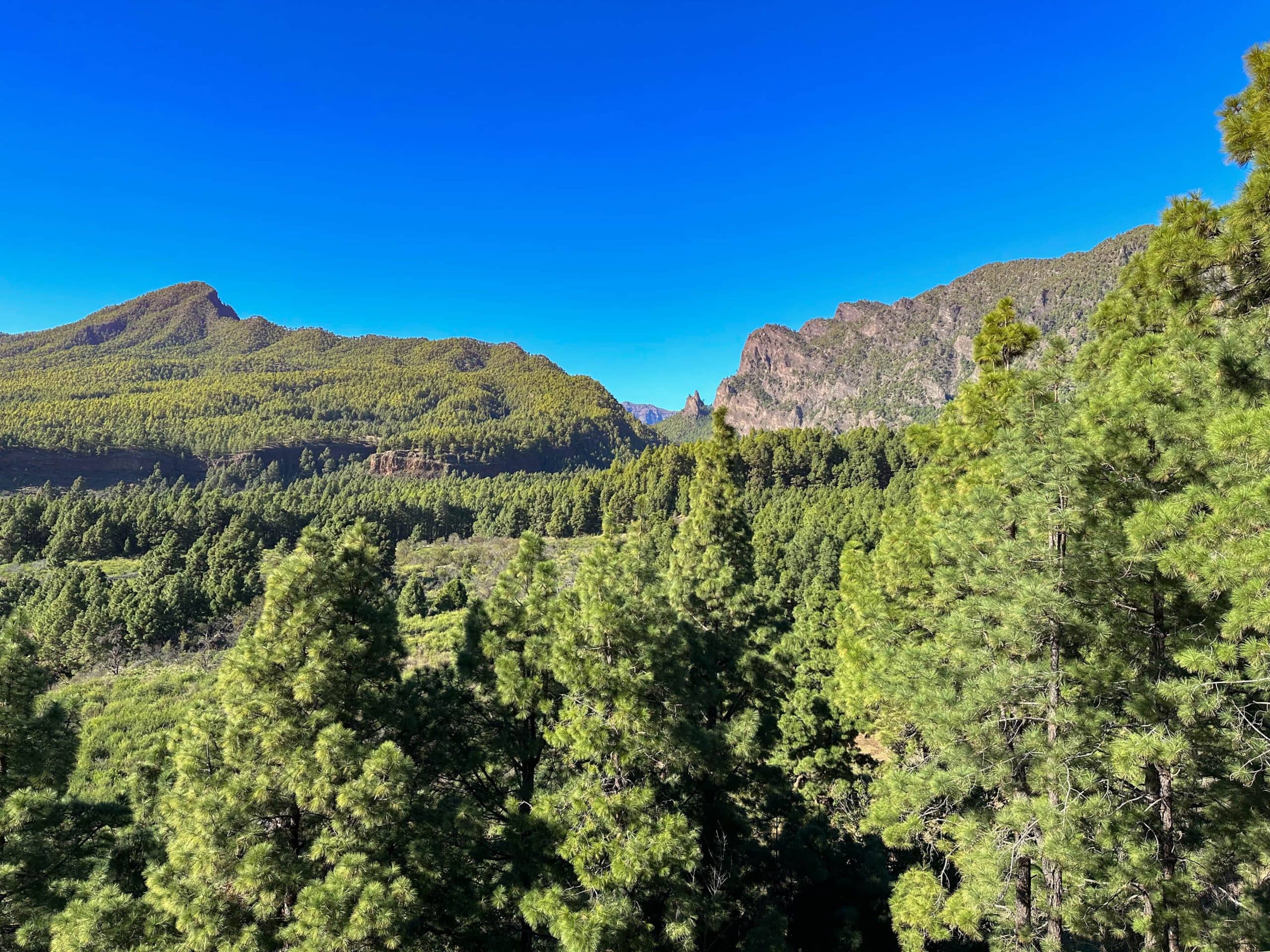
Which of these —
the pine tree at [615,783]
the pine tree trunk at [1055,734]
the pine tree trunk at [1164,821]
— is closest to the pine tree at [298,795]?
the pine tree at [615,783]

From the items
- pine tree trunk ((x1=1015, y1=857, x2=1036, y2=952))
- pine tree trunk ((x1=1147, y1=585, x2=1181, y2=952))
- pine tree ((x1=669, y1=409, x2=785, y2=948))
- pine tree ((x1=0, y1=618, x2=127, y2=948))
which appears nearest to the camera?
pine tree trunk ((x1=1147, y1=585, x2=1181, y2=952))

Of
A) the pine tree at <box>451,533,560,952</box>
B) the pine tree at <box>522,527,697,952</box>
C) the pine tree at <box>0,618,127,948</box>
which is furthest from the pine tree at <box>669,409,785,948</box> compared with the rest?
the pine tree at <box>0,618,127,948</box>

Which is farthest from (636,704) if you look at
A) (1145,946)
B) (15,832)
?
(15,832)

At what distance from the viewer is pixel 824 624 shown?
2181 cm

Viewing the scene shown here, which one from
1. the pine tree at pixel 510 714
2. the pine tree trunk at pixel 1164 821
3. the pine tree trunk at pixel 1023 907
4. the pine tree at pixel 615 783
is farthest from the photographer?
the pine tree at pixel 510 714

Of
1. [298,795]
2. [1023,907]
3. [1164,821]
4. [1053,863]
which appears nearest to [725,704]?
[1023,907]

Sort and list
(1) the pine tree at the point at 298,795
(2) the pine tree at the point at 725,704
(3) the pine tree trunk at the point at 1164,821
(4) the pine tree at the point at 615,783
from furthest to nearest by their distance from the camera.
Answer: (2) the pine tree at the point at 725,704 < (4) the pine tree at the point at 615,783 < (3) the pine tree trunk at the point at 1164,821 < (1) the pine tree at the point at 298,795

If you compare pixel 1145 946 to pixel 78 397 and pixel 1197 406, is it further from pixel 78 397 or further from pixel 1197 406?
pixel 78 397

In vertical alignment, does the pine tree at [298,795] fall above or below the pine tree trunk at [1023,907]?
above

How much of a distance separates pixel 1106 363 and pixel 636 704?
429 inches

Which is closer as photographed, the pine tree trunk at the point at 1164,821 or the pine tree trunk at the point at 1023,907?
the pine tree trunk at the point at 1164,821

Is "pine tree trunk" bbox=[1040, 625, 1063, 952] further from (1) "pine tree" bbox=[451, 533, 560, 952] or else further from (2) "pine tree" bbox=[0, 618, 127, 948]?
(2) "pine tree" bbox=[0, 618, 127, 948]

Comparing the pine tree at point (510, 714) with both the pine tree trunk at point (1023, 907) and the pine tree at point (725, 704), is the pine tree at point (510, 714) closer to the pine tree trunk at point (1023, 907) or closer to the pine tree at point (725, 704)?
the pine tree at point (725, 704)

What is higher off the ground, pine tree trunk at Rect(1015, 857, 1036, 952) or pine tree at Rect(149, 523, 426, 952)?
pine tree at Rect(149, 523, 426, 952)
